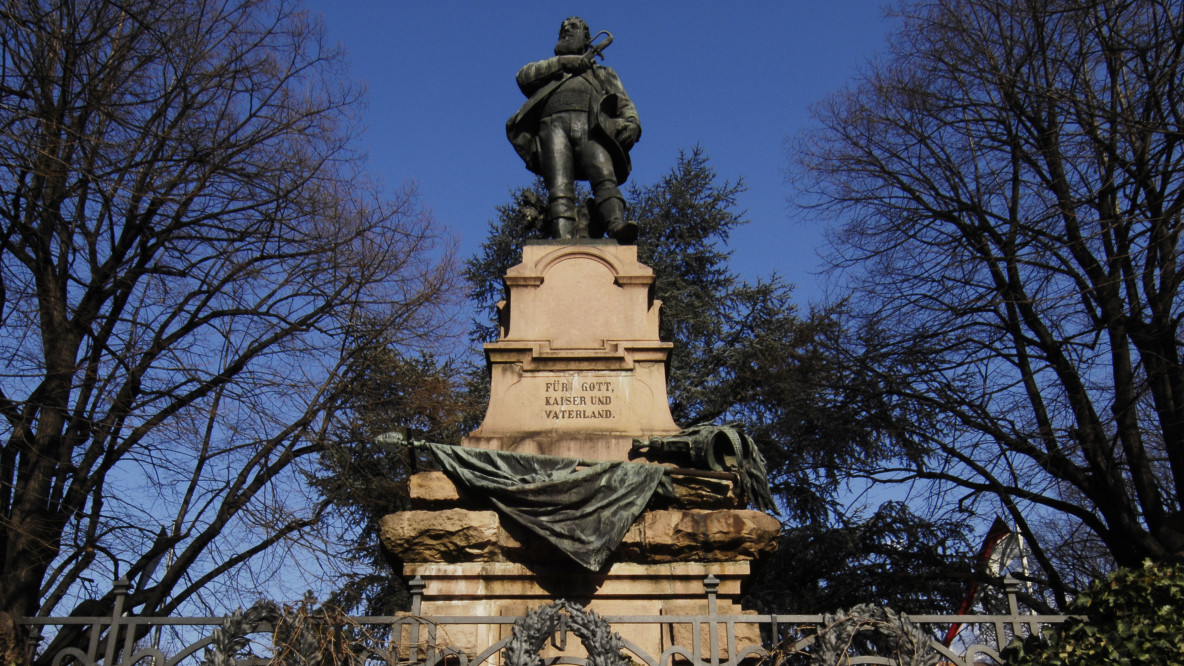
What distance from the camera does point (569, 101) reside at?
9367 millimetres

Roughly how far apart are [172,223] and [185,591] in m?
4.02

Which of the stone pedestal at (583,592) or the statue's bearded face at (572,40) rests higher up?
the statue's bearded face at (572,40)

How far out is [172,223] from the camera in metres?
11.0

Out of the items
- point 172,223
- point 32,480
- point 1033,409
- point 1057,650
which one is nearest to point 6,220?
point 172,223

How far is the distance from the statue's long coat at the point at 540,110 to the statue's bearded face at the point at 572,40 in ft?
0.69

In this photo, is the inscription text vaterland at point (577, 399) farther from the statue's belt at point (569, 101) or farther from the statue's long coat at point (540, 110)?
the statue's belt at point (569, 101)

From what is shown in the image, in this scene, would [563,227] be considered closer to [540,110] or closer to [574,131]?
[574,131]

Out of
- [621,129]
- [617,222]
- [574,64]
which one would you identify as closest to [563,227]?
[617,222]

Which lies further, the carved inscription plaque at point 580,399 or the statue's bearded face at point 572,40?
the statue's bearded face at point 572,40

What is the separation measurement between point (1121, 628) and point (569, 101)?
246 inches

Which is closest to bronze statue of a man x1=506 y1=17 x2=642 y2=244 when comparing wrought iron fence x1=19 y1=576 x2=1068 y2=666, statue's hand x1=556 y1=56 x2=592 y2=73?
statue's hand x1=556 y1=56 x2=592 y2=73

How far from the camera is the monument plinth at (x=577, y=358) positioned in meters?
7.77

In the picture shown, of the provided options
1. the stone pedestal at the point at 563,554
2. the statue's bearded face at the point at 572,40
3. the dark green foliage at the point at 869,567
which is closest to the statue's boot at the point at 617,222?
the stone pedestal at the point at 563,554

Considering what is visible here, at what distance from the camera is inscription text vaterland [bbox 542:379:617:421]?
7910mm
